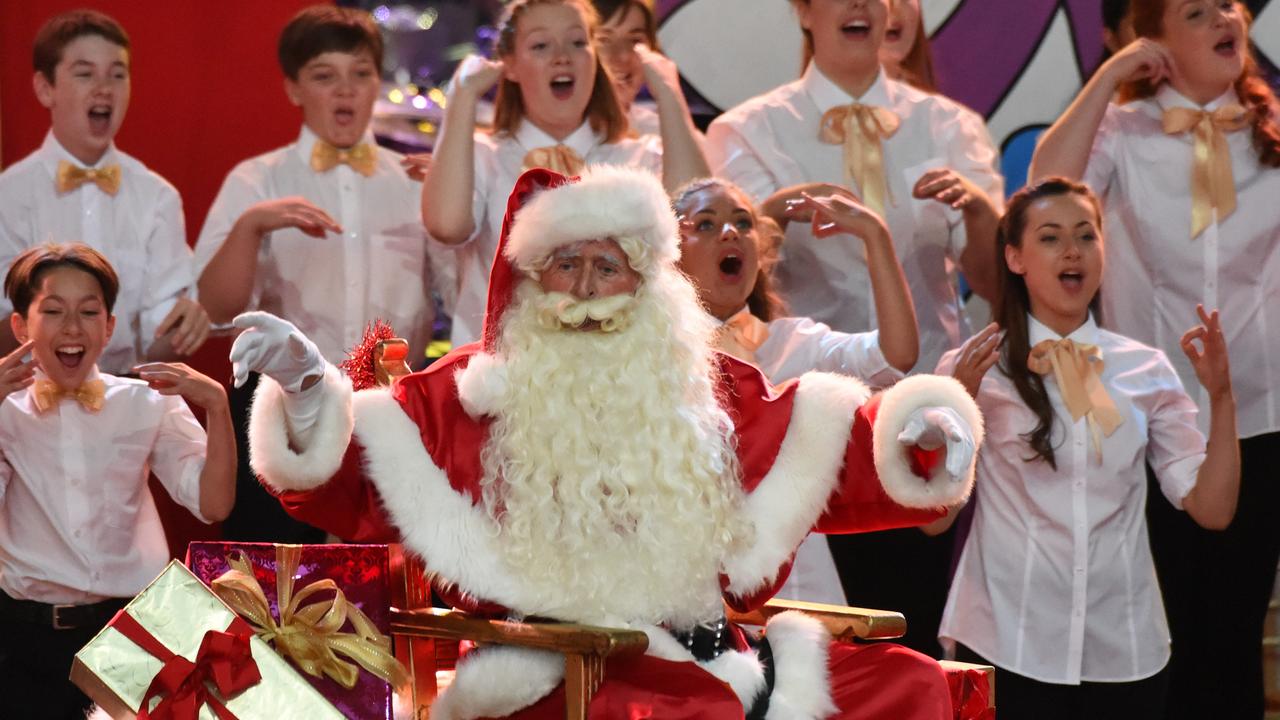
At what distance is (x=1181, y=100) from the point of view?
479cm

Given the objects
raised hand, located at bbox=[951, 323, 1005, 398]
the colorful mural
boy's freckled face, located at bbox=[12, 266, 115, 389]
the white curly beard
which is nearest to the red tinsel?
the white curly beard

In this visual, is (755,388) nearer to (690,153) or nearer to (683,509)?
(683,509)

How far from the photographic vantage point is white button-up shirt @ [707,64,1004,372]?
15.6 ft

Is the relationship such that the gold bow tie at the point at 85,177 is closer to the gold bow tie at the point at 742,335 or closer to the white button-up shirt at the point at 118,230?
the white button-up shirt at the point at 118,230

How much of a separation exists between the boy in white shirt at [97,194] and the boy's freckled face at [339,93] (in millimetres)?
507

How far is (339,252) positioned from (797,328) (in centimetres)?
144

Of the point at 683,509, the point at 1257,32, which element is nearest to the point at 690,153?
the point at 683,509

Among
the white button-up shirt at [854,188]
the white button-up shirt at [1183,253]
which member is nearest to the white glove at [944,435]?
the white button-up shirt at [854,188]

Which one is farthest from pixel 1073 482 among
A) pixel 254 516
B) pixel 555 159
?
pixel 254 516

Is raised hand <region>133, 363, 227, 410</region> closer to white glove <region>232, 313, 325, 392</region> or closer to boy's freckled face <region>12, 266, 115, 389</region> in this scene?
boy's freckled face <region>12, 266, 115, 389</region>

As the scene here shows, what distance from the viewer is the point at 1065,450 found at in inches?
159

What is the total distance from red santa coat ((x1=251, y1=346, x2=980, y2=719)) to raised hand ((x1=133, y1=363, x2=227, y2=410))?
0.65 meters

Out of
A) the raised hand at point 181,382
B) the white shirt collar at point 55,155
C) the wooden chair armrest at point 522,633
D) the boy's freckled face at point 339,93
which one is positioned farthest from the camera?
the boy's freckled face at point 339,93

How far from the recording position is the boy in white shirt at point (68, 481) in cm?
411
